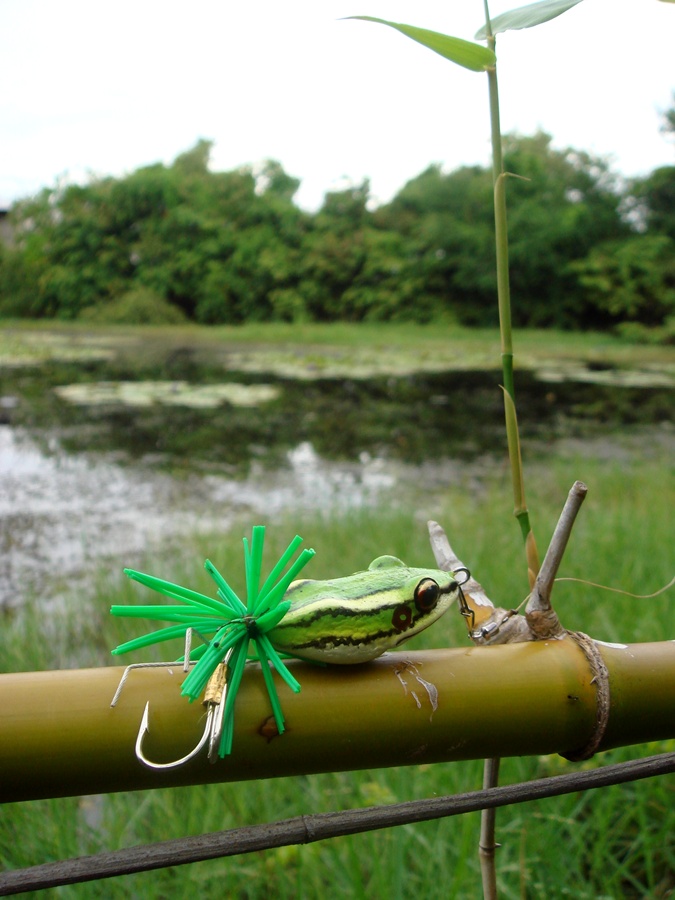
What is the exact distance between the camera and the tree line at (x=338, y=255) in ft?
27.9

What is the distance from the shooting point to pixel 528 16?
235mm

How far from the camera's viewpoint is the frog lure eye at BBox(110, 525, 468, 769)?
196 millimetres

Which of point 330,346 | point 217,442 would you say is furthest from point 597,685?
point 330,346

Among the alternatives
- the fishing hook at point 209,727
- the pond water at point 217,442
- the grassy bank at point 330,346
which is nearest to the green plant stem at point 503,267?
the fishing hook at point 209,727

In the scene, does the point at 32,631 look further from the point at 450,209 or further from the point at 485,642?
the point at 450,209

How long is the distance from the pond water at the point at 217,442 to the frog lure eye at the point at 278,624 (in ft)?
3.95

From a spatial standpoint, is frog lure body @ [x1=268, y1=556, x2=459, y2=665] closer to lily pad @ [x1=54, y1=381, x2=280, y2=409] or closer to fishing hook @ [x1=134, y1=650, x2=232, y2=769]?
fishing hook @ [x1=134, y1=650, x2=232, y2=769]

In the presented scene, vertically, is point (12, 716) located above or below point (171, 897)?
above

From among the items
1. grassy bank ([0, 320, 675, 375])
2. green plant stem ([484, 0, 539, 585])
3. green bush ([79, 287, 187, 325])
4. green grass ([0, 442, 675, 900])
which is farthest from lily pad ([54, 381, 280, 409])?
green bush ([79, 287, 187, 325])

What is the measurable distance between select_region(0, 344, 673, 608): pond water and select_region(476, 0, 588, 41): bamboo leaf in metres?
1.26

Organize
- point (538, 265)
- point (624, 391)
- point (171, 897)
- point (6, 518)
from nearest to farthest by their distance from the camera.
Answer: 1. point (171, 897)
2. point (6, 518)
3. point (624, 391)
4. point (538, 265)

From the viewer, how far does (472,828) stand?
0.61m

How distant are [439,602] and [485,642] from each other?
0.04m

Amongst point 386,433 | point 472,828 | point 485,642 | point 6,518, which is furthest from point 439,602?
point 386,433
